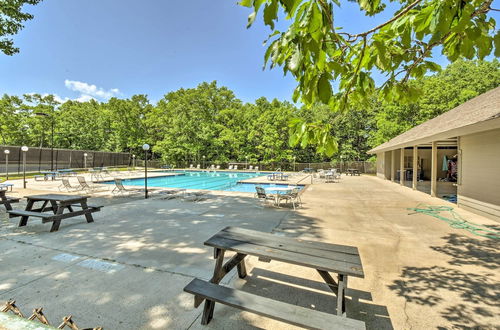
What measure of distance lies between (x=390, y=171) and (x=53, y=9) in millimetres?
24802

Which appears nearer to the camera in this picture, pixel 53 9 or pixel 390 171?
pixel 53 9

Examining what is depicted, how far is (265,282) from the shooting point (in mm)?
3137

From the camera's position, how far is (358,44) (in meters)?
2.18

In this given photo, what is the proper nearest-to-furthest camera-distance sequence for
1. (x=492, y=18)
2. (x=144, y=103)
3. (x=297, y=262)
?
(x=492, y=18) → (x=297, y=262) → (x=144, y=103)

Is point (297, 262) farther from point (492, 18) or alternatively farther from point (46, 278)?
point (46, 278)

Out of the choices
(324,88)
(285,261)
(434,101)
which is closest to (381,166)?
(434,101)

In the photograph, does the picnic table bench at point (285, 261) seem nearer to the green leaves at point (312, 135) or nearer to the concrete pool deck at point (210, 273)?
the concrete pool deck at point (210, 273)

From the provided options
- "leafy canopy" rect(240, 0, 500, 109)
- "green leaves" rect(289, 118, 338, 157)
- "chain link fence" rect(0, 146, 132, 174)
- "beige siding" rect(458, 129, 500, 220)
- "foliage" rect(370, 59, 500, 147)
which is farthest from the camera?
"chain link fence" rect(0, 146, 132, 174)

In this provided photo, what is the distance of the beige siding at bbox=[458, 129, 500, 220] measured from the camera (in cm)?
670

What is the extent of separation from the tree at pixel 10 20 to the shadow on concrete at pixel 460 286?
44.7ft

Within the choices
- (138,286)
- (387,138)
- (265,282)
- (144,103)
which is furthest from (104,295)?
(144,103)

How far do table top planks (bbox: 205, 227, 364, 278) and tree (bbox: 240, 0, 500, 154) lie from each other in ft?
3.97

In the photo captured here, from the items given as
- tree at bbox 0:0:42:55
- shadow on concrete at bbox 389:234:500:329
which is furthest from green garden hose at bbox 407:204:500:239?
tree at bbox 0:0:42:55

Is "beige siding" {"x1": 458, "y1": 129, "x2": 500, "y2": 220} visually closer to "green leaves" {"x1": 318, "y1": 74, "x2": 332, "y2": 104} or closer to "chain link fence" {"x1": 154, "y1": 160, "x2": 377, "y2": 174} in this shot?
"green leaves" {"x1": 318, "y1": 74, "x2": 332, "y2": 104}
